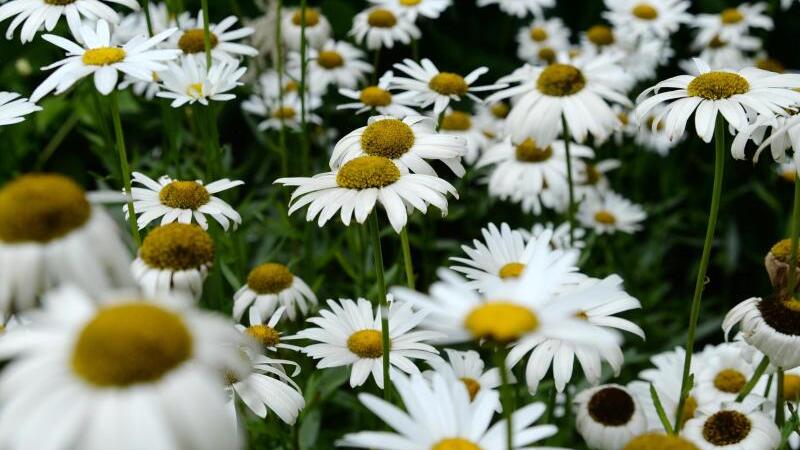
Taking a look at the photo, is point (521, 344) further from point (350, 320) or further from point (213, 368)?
point (213, 368)

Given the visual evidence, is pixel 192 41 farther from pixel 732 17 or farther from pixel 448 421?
pixel 732 17

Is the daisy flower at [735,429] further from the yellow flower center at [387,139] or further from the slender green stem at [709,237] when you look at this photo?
the yellow flower center at [387,139]

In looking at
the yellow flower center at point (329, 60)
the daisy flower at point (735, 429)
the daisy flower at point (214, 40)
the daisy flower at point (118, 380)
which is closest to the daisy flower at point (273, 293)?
the daisy flower at point (214, 40)

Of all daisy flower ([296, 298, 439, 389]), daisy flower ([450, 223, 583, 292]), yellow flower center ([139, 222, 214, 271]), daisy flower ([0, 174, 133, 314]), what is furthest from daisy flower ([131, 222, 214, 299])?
daisy flower ([450, 223, 583, 292])

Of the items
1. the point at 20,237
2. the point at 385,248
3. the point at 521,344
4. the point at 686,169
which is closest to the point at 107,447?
the point at 20,237

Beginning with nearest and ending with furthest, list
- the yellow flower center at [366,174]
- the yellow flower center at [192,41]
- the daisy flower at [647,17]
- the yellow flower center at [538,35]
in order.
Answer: the yellow flower center at [366,174]
the yellow flower center at [192,41]
the daisy flower at [647,17]
the yellow flower center at [538,35]

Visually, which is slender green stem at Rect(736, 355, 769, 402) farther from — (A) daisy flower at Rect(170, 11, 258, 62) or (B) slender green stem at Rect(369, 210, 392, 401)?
(A) daisy flower at Rect(170, 11, 258, 62)

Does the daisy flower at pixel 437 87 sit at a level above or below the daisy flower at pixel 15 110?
below
